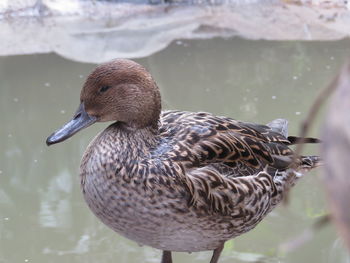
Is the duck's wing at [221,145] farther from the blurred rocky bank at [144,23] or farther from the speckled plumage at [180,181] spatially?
the blurred rocky bank at [144,23]

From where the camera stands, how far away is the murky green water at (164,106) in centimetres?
390

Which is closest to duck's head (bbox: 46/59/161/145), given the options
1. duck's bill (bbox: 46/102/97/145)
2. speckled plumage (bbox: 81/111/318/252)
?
duck's bill (bbox: 46/102/97/145)

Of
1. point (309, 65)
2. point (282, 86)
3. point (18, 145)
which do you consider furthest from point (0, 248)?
point (309, 65)

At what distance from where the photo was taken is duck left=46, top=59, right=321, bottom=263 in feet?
9.15

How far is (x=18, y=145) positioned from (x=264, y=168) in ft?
7.57

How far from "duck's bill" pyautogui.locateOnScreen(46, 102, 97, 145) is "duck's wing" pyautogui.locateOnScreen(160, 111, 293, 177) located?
1.20 feet

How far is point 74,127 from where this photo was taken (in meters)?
2.83

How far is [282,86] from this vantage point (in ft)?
19.0

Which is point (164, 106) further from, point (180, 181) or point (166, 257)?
point (180, 181)

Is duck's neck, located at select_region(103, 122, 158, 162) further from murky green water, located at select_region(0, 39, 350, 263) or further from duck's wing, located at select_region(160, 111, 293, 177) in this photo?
A: murky green water, located at select_region(0, 39, 350, 263)

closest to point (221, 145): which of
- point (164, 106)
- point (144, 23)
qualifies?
point (164, 106)

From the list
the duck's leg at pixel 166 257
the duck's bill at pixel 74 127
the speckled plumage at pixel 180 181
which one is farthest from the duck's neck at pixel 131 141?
the duck's leg at pixel 166 257

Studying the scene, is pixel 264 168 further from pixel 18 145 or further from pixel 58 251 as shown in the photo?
pixel 18 145

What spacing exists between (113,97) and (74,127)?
207 millimetres
